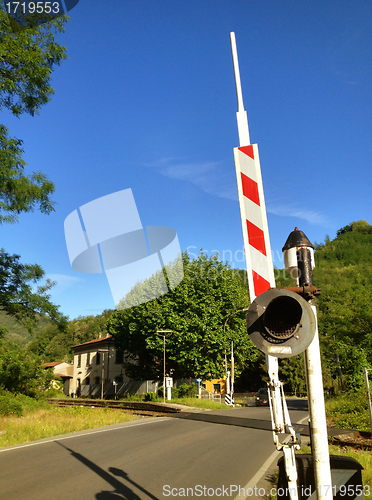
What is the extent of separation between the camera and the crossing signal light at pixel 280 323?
2.48 meters

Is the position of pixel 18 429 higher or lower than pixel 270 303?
lower

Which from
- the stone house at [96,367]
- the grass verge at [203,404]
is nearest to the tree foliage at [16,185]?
the grass verge at [203,404]

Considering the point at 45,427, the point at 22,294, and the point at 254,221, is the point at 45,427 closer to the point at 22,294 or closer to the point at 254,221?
the point at 22,294

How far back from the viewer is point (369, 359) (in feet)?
58.5

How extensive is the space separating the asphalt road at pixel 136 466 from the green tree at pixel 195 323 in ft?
55.2

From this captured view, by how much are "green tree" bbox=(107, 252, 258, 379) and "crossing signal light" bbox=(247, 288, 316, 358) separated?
1065 inches

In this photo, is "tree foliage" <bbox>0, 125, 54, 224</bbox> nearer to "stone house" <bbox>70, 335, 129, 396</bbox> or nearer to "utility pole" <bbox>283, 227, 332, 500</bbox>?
"utility pole" <bbox>283, 227, 332, 500</bbox>

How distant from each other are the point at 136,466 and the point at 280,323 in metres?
6.87

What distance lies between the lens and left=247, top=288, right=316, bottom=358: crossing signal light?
8.13 feet

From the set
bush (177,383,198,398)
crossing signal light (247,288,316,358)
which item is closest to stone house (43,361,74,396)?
bush (177,383,198,398)

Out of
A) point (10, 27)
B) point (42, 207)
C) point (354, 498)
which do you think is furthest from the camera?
point (42, 207)

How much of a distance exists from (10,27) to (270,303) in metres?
13.7

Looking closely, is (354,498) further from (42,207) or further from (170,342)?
(170,342)

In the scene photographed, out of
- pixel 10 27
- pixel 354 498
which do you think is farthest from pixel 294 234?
pixel 10 27
